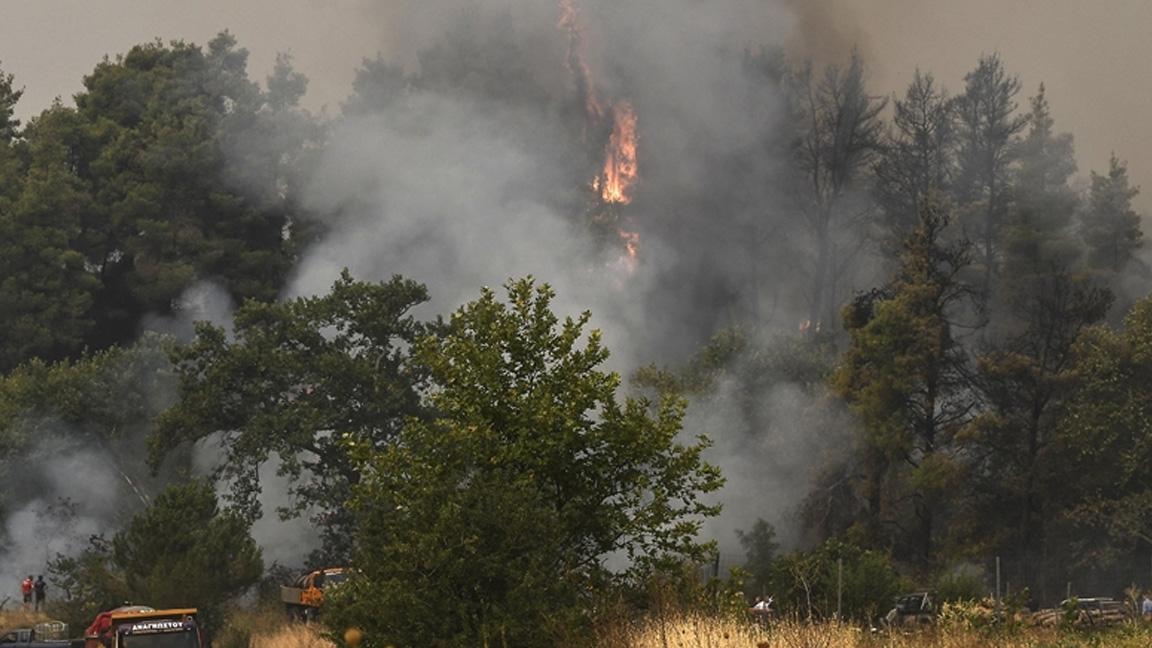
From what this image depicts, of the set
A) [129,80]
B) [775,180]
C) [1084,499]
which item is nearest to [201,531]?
[1084,499]

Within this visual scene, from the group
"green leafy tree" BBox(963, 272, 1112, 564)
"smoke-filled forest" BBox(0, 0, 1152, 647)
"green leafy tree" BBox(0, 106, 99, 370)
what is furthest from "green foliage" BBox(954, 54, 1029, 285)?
"green leafy tree" BBox(0, 106, 99, 370)

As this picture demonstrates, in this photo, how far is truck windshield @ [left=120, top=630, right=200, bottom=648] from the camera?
33125mm

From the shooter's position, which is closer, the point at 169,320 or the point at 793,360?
the point at 793,360

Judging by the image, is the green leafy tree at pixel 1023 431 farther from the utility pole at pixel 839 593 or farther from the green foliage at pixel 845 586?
the utility pole at pixel 839 593

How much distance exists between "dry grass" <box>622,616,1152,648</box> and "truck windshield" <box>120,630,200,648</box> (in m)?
11.1

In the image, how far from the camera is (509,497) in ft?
86.3

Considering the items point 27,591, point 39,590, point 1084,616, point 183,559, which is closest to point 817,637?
point 1084,616

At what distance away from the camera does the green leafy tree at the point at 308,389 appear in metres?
66.0

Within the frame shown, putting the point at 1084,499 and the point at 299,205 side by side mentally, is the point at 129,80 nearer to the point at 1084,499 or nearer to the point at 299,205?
the point at 299,205

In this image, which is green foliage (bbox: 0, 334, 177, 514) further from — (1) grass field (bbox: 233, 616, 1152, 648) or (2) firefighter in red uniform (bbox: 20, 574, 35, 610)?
(1) grass field (bbox: 233, 616, 1152, 648)

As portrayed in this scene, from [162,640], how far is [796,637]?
554 inches

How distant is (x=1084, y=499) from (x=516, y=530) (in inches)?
1610

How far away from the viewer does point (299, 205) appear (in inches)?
3937

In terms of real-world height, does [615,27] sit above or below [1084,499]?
above
